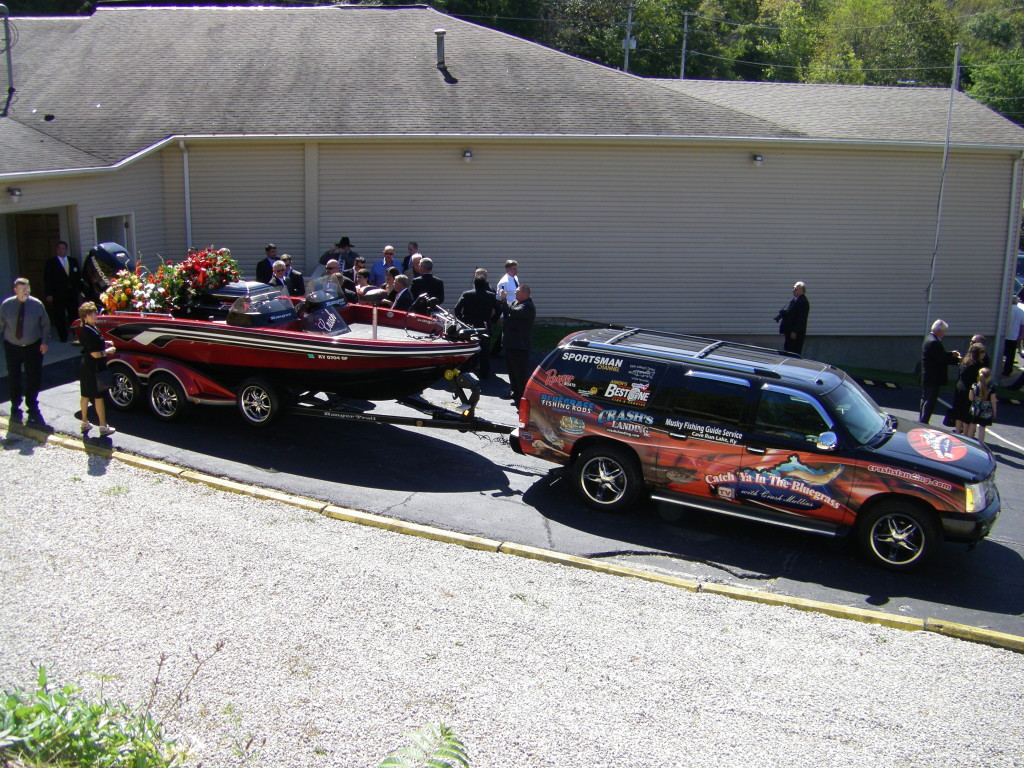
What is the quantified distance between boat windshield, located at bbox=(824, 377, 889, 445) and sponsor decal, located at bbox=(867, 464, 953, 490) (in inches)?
12.7

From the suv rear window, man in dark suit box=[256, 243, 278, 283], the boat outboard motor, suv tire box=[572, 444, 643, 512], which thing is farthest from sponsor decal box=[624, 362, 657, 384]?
Result: man in dark suit box=[256, 243, 278, 283]

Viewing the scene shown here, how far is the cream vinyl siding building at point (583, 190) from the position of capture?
58.9 ft

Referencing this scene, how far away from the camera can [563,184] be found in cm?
1831

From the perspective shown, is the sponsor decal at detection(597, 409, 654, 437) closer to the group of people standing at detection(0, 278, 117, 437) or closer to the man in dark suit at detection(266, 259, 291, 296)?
the group of people standing at detection(0, 278, 117, 437)

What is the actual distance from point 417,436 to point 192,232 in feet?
29.6

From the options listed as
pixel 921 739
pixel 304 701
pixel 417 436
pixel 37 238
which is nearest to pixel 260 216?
pixel 37 238

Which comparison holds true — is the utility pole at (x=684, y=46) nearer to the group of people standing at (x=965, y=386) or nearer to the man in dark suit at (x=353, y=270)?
the man in dark suit at (x=353, y=270)

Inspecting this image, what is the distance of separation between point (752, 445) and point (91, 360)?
723cm

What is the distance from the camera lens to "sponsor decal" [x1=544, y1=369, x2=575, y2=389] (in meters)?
9.89

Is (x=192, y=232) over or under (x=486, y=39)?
under

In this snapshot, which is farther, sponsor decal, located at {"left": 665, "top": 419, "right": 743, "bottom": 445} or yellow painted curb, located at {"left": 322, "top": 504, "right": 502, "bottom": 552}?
sponsor decal, located at {"left": 665, "top": 419, "right": 743, "bottom": 445}

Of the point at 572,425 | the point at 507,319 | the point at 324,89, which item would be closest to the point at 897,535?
the point at 572,425

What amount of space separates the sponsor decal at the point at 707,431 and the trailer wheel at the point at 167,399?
19.1 ft

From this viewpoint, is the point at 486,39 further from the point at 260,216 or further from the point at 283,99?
the point at 260,216
